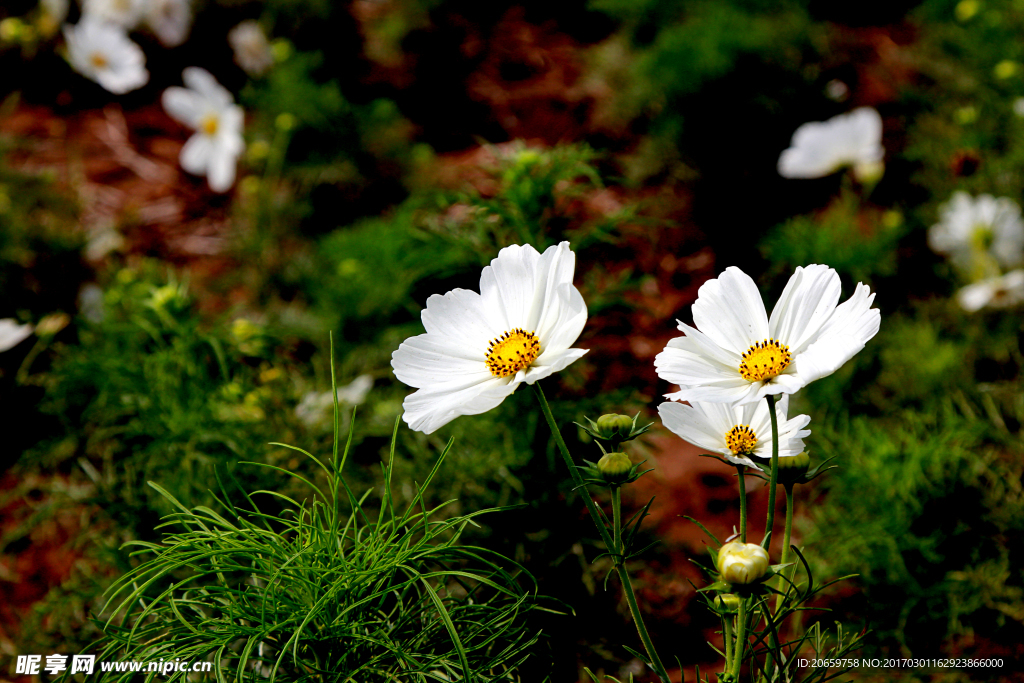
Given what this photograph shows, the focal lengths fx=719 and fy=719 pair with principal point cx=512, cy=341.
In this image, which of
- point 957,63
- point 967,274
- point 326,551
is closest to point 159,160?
point 326,551

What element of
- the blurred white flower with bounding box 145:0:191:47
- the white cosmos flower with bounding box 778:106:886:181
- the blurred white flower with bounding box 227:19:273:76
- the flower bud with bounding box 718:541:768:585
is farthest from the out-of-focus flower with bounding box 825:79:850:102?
the blurred white flower with bounding box 145:0:191:47

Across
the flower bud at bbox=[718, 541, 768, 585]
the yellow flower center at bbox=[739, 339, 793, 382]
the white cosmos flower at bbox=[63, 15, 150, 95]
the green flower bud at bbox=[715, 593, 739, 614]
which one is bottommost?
the green flower bud at bbox=[715, 593, 739, 614]

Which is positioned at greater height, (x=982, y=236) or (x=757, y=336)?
(x=982, y=236)

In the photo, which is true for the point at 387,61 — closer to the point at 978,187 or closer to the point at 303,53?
the point at 303,53

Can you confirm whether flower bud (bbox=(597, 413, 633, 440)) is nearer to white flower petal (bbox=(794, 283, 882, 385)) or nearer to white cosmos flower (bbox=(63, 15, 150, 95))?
white flower petal (bbox=(794, 283, 882, 385))

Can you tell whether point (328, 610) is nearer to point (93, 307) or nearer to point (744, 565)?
point (744, 565)

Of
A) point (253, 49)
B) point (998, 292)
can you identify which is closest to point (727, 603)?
point (998, 292)

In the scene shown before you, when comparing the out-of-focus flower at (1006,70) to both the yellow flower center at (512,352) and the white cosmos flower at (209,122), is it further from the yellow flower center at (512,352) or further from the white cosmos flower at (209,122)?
the white cosmos flower at (209,122)
